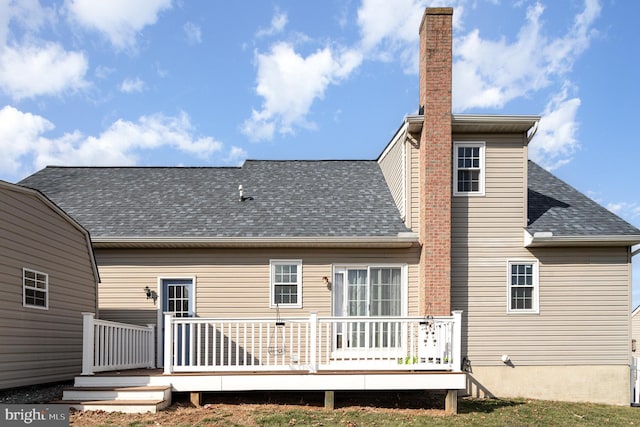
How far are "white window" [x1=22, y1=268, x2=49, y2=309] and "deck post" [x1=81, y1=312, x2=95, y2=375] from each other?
4.35 ft

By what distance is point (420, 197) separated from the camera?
12.7 m

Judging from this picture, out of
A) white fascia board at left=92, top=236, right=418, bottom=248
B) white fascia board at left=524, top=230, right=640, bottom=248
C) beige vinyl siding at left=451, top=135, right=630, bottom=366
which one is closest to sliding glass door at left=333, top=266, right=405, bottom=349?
white fascia board at left=92, top=236, right=418, bottom=248

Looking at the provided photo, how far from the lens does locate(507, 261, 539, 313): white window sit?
1267 centimetres

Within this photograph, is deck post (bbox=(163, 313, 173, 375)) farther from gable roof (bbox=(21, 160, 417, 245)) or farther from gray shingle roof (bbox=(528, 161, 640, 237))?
gray shingle roof (bbox=(528, 161, 640, 237))

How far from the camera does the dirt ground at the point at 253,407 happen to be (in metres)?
8.94

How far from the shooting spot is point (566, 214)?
13562mm

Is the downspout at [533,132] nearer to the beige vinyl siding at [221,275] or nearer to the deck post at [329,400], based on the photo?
the beige vinyl siding at [221,275]

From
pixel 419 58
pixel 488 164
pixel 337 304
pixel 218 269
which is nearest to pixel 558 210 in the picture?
pixel 488 164

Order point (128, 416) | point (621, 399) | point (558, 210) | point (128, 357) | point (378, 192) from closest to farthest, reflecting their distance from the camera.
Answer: point (128, 416) → point (128, 357) → point (621, 399) → point (558, 210) → point (378, 192)

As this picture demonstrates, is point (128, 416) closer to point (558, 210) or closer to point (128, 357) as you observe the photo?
point (128, 357)

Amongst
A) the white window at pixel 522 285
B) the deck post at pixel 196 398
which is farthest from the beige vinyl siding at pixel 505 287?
the deck post at pixel 196 398

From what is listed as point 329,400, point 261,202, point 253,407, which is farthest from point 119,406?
point 261,202

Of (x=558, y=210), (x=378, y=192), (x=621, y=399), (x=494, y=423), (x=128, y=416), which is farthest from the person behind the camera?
(x=378, y=192)

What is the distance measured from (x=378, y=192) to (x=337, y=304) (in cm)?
355
